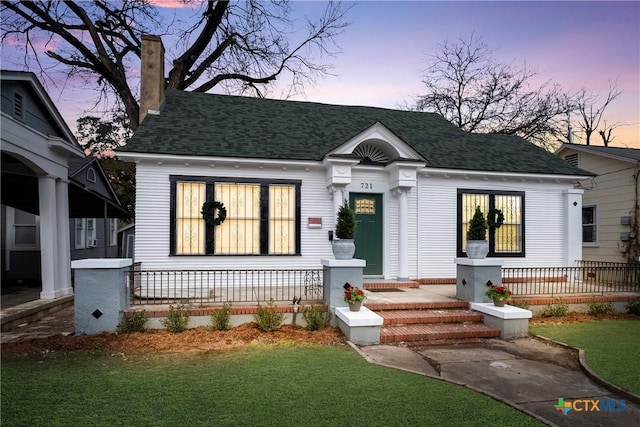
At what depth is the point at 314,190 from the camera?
36.3ft

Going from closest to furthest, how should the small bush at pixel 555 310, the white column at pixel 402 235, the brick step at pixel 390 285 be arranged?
1. the small bush at pixel 555 310
2. the brick step at pixel 390 285
3. the white column at pixel 402 235

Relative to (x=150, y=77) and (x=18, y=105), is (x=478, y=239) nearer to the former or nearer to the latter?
(x=150, y=77)

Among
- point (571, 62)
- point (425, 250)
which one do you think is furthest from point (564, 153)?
point (425, 250)

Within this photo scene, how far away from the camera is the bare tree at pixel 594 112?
28812mm

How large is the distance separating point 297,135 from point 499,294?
24.5ft

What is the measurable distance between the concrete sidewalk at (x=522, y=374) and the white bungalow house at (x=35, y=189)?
333 inches

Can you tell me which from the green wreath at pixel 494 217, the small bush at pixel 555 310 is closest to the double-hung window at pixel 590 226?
the green wreath at pixel 494 217

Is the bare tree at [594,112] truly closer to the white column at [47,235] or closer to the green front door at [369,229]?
the green front door at [369,229]

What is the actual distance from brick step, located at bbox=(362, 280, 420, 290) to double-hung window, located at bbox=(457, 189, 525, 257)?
6.92ft

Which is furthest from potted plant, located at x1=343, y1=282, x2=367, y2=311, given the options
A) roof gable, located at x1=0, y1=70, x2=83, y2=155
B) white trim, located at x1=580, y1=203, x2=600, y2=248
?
white trim, located at x1=580, y1=203, x2=600, y2=248

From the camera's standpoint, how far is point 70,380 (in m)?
4.89

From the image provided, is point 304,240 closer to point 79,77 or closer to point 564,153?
point 564,153

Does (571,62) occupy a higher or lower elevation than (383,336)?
higher

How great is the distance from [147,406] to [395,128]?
12.3 m
